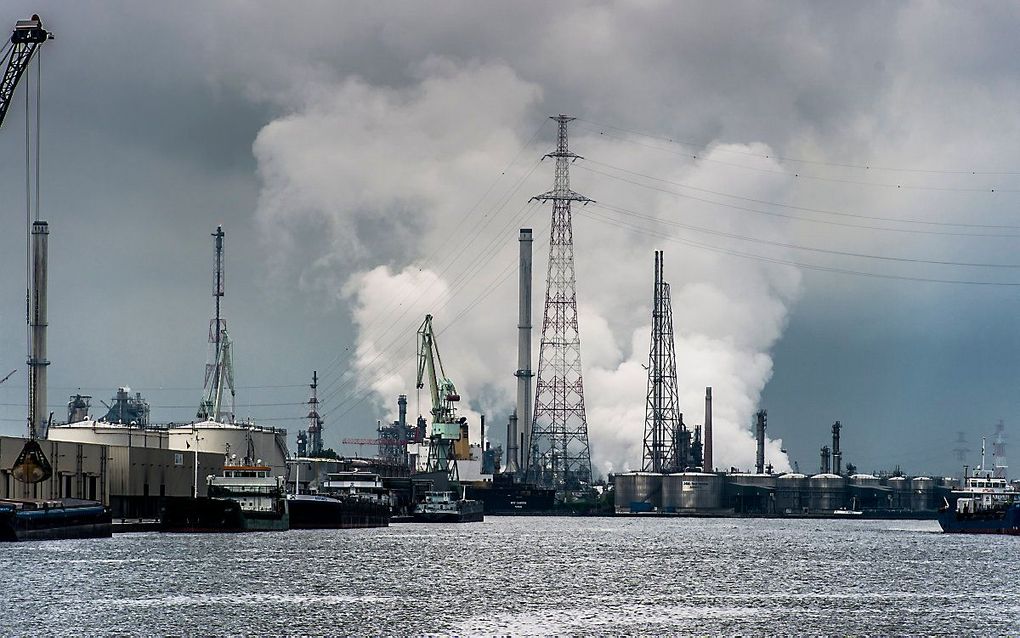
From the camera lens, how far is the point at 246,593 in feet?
304

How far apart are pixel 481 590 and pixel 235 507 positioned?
2782 inches

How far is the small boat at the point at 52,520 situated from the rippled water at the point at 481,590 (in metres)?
2.48

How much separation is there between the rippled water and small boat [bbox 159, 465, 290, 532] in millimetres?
8880

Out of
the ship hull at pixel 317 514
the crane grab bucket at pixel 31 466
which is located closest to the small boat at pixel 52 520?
the crane grab bucket at pixel 31 466

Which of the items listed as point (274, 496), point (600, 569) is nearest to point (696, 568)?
point (600, 569)

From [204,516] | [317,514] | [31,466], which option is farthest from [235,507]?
[31,466]

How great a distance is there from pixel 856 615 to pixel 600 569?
34.0m

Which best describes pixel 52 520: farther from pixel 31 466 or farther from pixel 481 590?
pixel 481 590

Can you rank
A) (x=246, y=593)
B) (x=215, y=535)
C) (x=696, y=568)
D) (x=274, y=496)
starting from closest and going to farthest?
(x=246, y=593), (x=696, y=568), (x=215, y=535), (x=274, y=496)

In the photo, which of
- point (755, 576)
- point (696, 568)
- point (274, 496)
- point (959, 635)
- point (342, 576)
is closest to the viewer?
point (959, 635)

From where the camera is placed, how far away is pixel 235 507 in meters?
164

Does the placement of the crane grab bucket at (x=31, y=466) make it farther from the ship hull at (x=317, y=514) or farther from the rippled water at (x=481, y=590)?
the ship hull at (x=317, y=514)

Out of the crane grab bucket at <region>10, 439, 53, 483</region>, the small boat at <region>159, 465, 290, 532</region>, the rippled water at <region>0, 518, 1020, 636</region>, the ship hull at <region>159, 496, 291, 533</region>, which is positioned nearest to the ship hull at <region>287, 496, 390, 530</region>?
the small boat at <region>159, 465, 290, 532</region>

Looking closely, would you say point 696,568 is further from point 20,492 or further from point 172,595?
point 20,492
